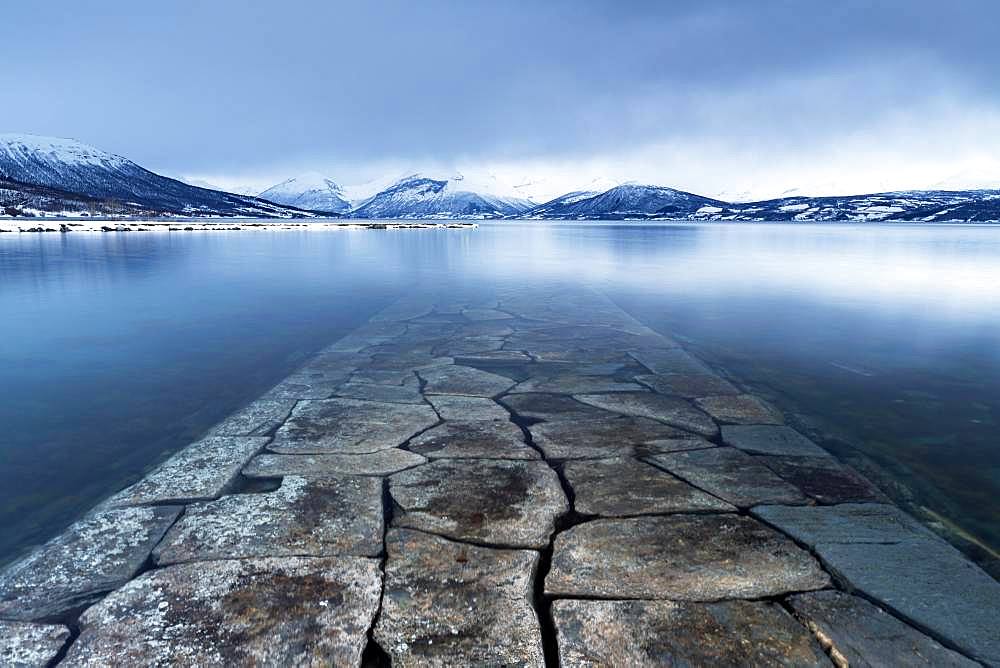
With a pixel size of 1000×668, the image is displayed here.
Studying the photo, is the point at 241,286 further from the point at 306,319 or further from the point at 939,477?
the point at 939,477

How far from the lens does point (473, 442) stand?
429 centimetres

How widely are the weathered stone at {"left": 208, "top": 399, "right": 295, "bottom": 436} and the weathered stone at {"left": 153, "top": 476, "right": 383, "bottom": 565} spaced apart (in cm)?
109

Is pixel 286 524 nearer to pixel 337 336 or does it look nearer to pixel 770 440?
pixel 770 440

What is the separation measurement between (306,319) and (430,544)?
8.36 meters

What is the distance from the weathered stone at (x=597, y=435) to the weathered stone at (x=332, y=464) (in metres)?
0.93

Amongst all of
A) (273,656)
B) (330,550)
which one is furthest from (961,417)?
(273,656)

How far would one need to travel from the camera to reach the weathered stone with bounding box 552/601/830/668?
2.20 meters

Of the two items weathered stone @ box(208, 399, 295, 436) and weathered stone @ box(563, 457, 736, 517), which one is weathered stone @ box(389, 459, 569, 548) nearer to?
weathered stone @ box(563, 457, 736, 517)

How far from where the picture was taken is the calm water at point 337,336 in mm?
4367

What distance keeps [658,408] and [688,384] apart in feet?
3.18

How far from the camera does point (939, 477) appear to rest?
4.27 metres

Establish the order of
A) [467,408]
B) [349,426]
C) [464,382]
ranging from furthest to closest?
1. [464,382]
2. [467,408]
3. [349,426]

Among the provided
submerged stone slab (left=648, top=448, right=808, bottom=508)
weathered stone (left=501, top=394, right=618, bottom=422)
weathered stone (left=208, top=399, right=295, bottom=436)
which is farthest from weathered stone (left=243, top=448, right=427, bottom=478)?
submerged stone slab (left=648, top=448, right=808, bottom=508)

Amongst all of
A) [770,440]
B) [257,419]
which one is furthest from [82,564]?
[770,440]
